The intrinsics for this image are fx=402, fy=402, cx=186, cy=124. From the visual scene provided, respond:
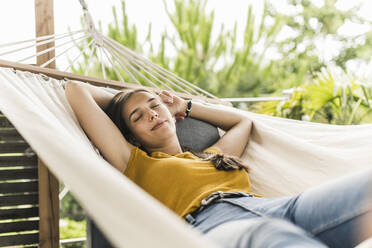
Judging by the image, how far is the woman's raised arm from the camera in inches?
47.8

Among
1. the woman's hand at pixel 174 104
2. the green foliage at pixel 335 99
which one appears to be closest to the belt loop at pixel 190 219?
the woman's hand at pixel 174 104

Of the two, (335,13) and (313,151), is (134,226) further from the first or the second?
(335,13)

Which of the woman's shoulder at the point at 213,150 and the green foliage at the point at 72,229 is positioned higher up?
Result: the woman's shoulder at the point at 213,150

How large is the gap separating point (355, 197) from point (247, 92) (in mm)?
8813

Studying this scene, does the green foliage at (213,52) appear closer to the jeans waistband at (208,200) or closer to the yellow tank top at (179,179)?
the yellow tank top at (179,179)

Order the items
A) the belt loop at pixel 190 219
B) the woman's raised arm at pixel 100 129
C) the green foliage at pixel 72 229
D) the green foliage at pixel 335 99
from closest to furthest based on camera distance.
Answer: the belt loop at pixel 190 219 → the woman's raised arm at pixel 100 129 → the green foliage at pixel 335 99 → the green foliage at pixel 72 229

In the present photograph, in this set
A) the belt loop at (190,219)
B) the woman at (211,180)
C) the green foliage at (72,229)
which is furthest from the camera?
the green foliage at (72,229)

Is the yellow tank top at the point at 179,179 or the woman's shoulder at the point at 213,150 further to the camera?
the woman's shoulder at the point at 213,150

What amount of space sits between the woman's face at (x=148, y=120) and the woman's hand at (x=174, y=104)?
185 millimetres

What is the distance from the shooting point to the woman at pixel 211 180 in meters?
0.84

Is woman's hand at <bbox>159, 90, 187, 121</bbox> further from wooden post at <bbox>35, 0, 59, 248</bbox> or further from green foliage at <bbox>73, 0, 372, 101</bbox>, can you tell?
green foliage at <bbox>73, 0, 372, 101</bbox>

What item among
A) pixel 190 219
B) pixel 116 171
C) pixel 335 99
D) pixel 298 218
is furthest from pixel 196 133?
pixel 335 99

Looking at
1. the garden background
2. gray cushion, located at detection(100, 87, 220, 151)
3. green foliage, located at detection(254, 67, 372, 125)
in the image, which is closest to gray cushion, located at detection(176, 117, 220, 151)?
gray cushion, located at detection(100, 87, 220, 151)

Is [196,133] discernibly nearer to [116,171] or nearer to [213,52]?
[116,171]
